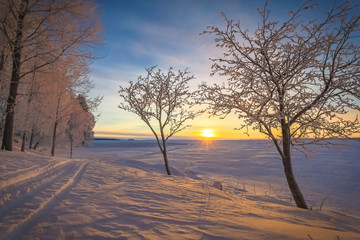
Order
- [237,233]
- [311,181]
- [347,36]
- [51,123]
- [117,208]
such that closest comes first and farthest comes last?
[237,233] < [117,208] < [347,36] < [311,181] < [51,123]

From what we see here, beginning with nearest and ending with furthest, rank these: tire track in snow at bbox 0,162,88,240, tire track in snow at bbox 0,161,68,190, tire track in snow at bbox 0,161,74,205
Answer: tire track in snow at bbox 0,162,88,240 → tire track in snow at bbox 0,161,74,205 → tire track in snow at bbox 0,161,68,190

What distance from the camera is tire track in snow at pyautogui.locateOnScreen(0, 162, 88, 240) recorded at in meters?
2.53

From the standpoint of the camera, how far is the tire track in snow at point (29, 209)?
2.53 meters

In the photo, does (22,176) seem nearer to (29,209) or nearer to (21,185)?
(21,185)

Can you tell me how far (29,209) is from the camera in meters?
3.16

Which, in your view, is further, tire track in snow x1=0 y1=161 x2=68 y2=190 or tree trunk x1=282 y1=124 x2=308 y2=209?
tree trunk x1=282 y1=124 x2=308 y2=209

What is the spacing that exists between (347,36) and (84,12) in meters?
10.3

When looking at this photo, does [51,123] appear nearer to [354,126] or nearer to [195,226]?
[195,226]

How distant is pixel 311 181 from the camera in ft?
46.3

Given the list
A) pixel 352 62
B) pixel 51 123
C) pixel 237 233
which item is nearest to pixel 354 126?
pixel 352 62

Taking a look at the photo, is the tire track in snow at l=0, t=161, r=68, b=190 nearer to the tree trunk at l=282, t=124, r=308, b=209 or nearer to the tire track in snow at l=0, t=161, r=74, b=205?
the tire track in snow at l=0, t=161, r=74, b=205

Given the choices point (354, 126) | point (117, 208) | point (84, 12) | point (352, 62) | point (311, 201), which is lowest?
point (311, 201)

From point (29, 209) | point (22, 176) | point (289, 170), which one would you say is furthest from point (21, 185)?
point (289, 170)

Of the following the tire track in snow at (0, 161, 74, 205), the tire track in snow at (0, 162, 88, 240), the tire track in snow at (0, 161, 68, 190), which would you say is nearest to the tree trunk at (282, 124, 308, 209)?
the tire track in snow at (0, 162, 88, 240)
